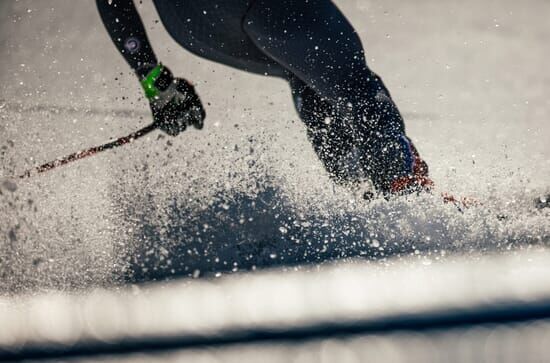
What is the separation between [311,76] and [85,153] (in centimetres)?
63

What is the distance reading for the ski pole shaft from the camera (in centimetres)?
139

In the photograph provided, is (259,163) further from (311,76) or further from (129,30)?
(129,30)

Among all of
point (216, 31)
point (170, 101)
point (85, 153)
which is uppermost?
point (216, 31)

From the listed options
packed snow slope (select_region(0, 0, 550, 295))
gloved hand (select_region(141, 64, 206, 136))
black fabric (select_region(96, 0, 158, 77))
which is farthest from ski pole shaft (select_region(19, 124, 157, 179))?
black fabric (select_region(96, 0, 158, 77))

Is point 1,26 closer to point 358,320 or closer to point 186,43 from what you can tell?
point 186,43

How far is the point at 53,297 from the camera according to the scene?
1.41 metres

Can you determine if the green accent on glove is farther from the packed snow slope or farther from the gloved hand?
the packed snow slope

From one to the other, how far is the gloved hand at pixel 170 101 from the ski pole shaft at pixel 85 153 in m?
0.13

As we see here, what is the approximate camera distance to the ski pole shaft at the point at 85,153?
1.39 metres

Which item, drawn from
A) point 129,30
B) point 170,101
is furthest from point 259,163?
point 129,30

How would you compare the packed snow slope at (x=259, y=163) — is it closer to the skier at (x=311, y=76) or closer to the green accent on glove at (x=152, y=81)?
the skier at (x=311, y=76)

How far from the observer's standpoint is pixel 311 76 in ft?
3.84

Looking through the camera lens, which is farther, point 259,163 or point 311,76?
point 259,163

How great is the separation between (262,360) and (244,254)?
0.43 meters
